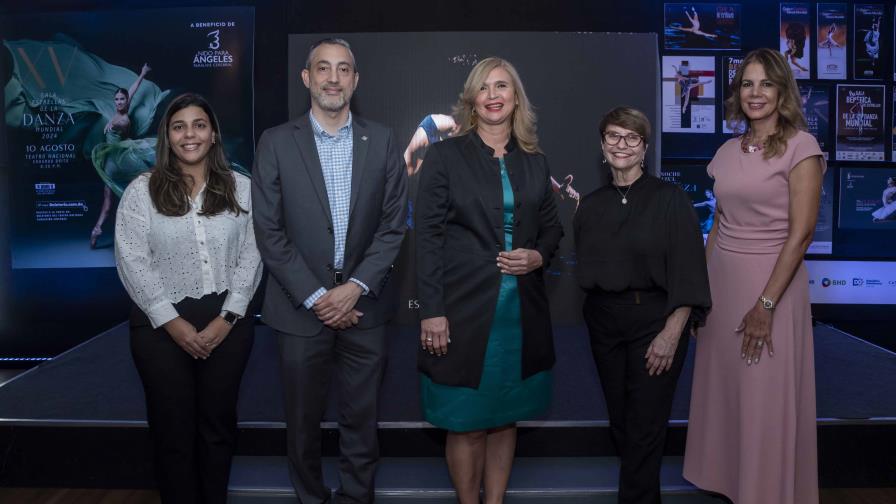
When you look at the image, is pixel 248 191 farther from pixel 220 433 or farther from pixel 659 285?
pixel 659 285

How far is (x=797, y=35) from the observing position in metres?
4.71

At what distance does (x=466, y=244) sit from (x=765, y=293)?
38.7 inches

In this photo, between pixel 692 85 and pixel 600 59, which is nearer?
pixel 600 59

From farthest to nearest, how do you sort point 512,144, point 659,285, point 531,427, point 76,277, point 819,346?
point 76,277 → point 819,346 → point 531,427 → point 512,144 → point 659,285

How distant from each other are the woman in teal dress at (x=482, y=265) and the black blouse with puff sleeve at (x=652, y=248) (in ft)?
0.71

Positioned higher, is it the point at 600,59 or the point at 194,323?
the point at 600,59

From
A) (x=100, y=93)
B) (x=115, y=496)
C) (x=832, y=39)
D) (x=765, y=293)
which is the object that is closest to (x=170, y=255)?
(x=115, y=496)

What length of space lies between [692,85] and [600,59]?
0.86m

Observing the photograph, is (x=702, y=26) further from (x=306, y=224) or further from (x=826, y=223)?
(x=306, y=224)

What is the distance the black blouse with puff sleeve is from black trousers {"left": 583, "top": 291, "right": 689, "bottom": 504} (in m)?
0.06

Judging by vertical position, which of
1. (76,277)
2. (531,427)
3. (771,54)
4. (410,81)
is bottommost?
(531,427)

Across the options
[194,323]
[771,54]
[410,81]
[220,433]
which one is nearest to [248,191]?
[194,323]

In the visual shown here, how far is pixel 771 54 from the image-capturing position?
7.02ft

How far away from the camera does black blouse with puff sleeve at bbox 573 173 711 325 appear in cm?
204
